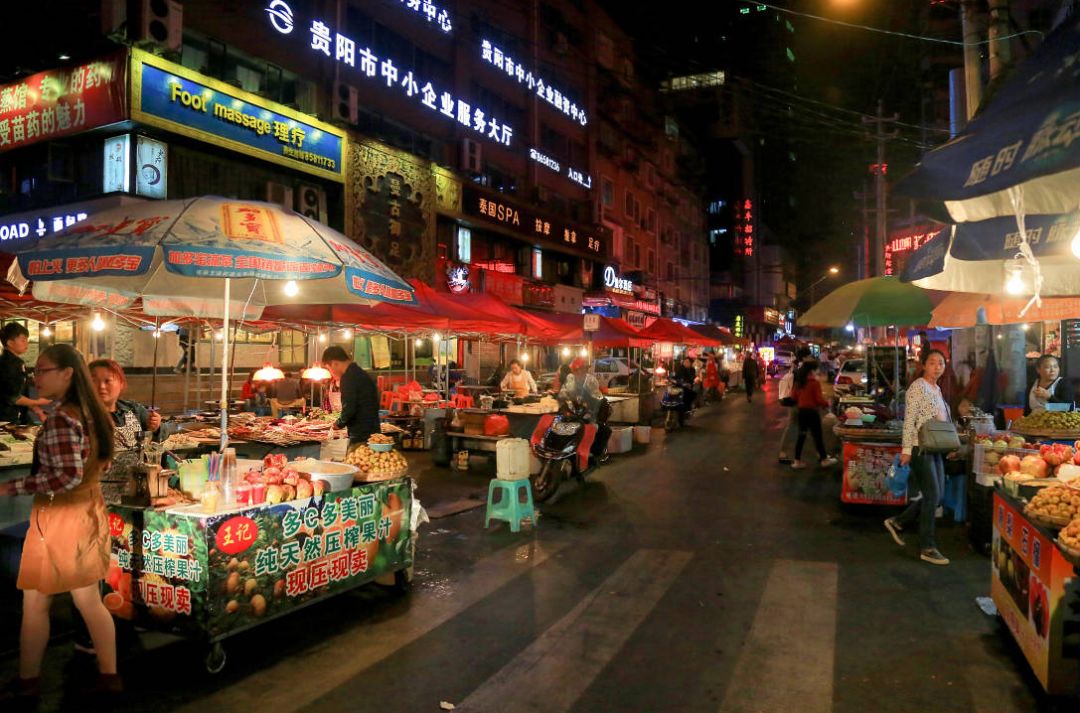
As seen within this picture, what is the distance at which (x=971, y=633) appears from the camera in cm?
521

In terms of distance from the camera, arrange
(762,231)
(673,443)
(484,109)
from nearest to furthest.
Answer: (673,443)
(484,109)
(762,231)

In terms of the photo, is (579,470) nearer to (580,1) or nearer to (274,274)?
(274,274)

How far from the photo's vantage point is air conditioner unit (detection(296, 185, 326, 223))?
18.9 meters

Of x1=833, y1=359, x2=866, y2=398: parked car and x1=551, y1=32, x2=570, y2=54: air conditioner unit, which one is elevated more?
x1=551, y1=32, x2=570, y2=54: air conditioner unit

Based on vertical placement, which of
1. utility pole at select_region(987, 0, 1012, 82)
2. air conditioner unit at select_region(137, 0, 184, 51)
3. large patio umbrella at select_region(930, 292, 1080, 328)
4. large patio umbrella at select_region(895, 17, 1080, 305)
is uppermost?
air conditioner unit at select_region(137, 0, 184, 51)

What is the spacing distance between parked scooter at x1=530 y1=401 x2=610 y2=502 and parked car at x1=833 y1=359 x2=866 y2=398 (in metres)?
10.9

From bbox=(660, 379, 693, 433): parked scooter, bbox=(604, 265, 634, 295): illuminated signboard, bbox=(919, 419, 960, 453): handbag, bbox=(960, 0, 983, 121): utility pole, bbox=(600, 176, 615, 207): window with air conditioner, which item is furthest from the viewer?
bbox=(600, 176, 615, 207): window with air conditioner

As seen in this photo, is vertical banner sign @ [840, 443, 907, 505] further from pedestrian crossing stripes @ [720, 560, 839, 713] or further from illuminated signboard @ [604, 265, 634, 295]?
illuminated signboard @ [604, 265, 634, 295]

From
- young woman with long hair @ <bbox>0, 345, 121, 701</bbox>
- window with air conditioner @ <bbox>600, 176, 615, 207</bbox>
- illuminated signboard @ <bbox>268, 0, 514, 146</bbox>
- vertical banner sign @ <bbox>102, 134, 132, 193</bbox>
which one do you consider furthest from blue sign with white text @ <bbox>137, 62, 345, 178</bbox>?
window with air conditioner @ <bbox>600, 176, 615, 207</bbox>

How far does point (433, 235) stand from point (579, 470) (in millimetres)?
15220

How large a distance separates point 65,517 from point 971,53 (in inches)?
433

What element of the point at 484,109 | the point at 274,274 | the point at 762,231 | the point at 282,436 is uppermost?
the point at 762,231

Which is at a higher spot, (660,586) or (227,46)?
(227,46)

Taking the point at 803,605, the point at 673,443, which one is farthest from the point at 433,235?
the point at 803,605
